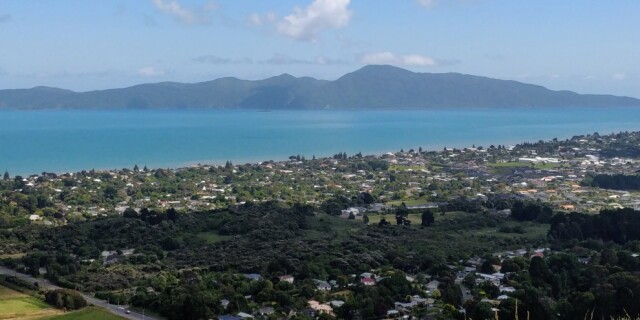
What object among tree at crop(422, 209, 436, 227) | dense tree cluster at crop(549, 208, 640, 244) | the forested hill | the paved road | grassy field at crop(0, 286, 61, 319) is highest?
the forested hill

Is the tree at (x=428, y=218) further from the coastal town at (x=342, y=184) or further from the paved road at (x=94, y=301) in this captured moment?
the paved road at (x=94, y=301)

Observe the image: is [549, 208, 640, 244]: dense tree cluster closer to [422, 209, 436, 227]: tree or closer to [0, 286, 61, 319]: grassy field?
[422, 209, 436, 227]: tree

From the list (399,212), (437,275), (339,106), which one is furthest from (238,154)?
(339,106)

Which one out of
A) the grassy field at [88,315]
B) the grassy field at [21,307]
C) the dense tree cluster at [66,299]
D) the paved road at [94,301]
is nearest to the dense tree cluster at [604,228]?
the paved road at [94,301]

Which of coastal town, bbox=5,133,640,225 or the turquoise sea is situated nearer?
coastal town, bbox=5,133,640,225

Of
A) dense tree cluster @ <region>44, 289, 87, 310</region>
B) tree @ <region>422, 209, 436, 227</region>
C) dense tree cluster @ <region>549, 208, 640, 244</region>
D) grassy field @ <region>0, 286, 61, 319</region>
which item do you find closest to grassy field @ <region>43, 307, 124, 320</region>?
dense tree cluster @ <region>44, 289, 87, 310</region>

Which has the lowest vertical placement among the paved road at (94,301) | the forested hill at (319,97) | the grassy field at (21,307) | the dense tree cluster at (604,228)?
the paved road at (94,301)

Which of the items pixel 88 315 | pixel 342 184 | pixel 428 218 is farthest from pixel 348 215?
pixel 88 315
